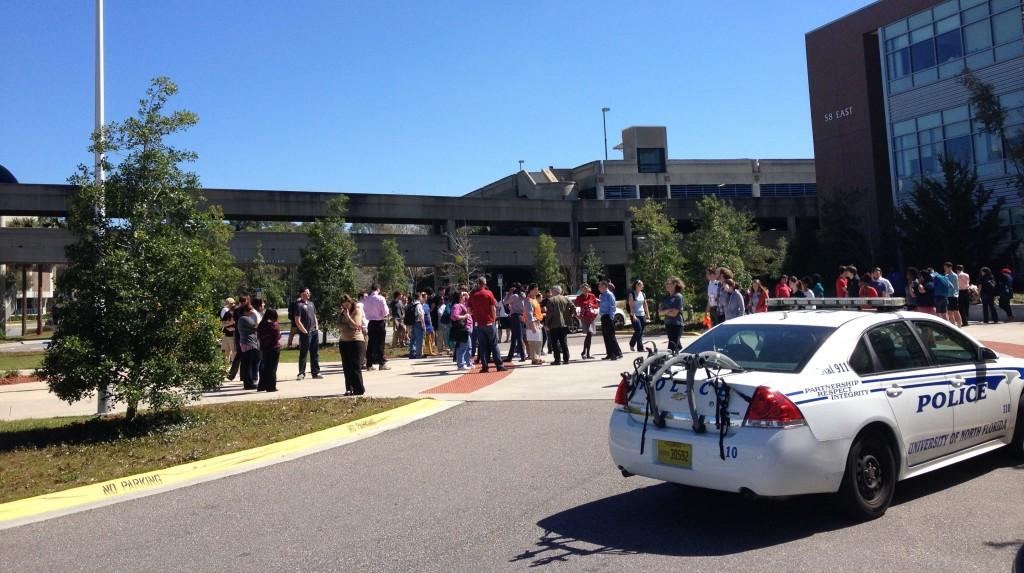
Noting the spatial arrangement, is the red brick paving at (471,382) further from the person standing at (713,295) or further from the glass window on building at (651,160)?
the glass window on building at (651,160)

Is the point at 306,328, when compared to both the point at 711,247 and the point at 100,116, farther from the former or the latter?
the point at 711,247

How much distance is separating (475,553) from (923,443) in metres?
3.48

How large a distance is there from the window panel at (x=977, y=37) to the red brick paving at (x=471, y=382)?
32.2m

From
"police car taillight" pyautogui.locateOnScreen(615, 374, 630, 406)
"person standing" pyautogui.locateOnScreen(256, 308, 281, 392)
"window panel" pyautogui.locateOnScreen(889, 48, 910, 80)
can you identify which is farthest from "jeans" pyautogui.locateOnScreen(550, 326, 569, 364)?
"window panel" pyautogui.locateOnScreen(889, 48, 910, 80)

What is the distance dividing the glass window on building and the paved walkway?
173 ft

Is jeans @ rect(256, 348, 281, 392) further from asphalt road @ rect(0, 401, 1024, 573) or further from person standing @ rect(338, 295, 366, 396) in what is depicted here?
asphalt road @ rect(0, 401, 1024, 573)

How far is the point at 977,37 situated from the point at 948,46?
1742mm

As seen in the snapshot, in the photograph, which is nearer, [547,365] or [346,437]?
[346,437]

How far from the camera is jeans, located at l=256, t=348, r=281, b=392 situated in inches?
557

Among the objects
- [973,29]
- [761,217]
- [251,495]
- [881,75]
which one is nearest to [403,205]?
[761,217]

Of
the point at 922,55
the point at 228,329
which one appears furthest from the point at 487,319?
the point at 922,55

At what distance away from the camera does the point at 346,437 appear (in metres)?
9.66

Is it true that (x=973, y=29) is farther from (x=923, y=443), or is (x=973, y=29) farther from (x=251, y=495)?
(x=251, y=495)

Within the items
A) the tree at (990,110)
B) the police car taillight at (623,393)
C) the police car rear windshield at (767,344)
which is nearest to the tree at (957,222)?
the tree at (990,110)
